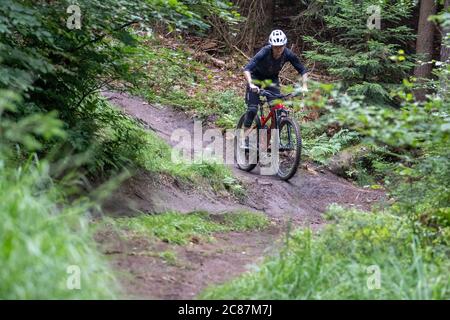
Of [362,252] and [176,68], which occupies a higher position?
[176,68]

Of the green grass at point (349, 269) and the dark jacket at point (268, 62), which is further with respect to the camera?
the dark jacket at point (268, 62)

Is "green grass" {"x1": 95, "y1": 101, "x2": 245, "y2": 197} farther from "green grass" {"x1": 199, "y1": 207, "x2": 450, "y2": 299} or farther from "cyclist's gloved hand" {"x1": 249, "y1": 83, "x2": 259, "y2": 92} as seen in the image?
"green grass" {"x1": 199, "y1": 207, "x2": 450, "y2": 299}

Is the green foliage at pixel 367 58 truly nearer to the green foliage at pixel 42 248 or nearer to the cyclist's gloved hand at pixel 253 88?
the cyclist's gloved hand at pixel 253 88

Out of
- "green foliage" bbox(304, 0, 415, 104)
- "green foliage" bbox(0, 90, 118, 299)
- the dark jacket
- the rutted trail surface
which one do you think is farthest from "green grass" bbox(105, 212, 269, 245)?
"green foliage" bbox(304, 0, 415, 104)

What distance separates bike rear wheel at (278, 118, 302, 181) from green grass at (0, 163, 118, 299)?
18.6ft

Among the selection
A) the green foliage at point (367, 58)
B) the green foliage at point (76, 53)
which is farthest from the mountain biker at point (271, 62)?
the green foliage at point (367, 58)

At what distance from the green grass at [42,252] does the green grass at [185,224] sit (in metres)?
1.40

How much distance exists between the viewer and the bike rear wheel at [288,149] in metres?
9.84

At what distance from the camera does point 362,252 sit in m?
4.70

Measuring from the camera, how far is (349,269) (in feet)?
14.4

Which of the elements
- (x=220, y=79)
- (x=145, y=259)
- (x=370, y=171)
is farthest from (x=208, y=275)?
(x=220, y=79)

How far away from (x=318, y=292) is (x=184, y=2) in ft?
14.3

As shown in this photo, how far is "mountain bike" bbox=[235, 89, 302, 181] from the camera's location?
10039mm
